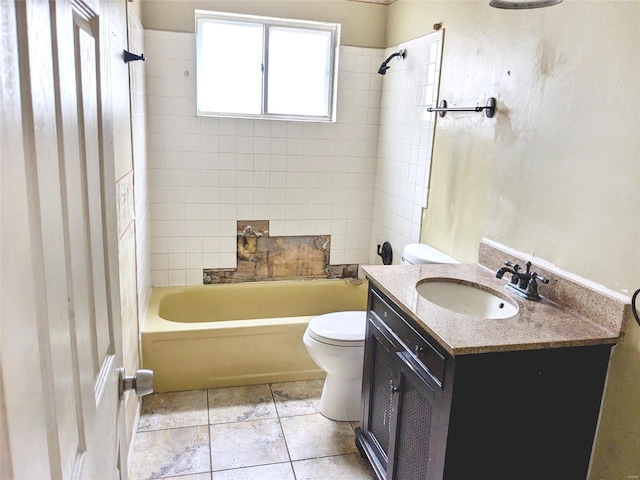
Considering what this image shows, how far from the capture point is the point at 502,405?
1445 millimetres

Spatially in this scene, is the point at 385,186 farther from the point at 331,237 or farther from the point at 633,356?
the point at 633,356

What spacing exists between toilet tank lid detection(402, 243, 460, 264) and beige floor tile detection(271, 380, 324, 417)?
977 millimetres

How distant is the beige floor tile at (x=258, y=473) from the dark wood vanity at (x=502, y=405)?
2.26 ft

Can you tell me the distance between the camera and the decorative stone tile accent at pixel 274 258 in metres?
3.44

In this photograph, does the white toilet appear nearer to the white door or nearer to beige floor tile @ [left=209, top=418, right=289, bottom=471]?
beige floor tile @ [left=209, top=418, right=289, bottom=471]

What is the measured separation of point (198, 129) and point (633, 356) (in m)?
2.67

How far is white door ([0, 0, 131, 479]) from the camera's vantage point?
0.45m

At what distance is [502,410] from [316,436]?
1218 millimetres

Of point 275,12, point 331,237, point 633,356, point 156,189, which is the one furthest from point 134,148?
point 633,356

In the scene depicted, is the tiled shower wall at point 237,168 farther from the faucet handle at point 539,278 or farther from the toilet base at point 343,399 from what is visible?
the faucet handle at point 539,278

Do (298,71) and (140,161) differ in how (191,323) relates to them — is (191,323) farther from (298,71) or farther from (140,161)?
(298,71)

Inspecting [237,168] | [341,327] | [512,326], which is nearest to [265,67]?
[237,168]

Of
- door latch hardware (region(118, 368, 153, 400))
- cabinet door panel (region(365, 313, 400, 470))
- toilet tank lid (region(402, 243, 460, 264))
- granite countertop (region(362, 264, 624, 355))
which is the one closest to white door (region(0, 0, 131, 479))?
door latch hardware (region(118, 368, 153, 400))

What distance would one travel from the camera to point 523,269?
6.22 feet
